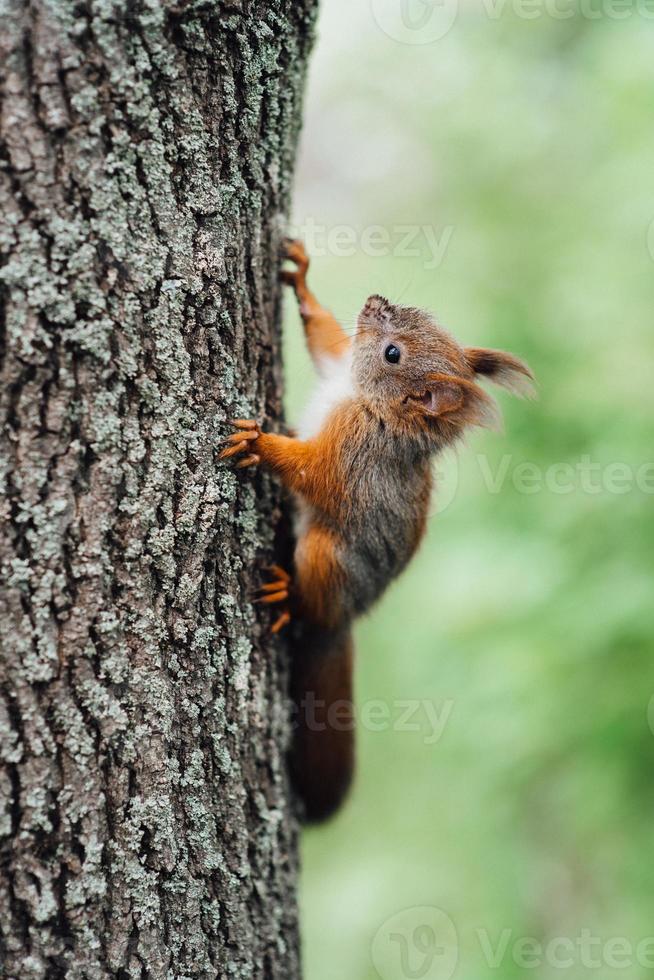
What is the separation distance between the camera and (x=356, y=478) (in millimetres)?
2652

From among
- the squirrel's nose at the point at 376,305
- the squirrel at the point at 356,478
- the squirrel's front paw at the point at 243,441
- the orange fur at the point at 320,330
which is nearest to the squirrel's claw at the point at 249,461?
the squirrel's front paw at the point at 243,441

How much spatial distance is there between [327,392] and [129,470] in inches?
51.9

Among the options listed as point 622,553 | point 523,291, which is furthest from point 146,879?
point 523,291

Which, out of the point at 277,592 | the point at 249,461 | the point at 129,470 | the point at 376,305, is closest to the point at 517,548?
the point at 376,305

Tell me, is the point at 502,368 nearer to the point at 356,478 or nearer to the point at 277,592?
the point at 356,478

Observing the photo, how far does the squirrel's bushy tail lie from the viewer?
101 inches

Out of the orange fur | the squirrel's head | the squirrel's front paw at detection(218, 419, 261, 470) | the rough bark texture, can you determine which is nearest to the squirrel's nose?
the squirrel's head

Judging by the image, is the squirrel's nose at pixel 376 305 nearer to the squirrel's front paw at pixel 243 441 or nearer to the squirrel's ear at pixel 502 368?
the squirrel's ear at pixel 502 368

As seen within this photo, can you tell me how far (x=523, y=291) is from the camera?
13.8 ft

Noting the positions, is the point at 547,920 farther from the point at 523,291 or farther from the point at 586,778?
the point at 523,291

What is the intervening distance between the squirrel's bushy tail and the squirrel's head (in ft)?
2.44

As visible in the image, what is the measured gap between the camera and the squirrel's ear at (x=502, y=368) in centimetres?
273

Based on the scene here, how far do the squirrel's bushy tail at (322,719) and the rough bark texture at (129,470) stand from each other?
0.53 m

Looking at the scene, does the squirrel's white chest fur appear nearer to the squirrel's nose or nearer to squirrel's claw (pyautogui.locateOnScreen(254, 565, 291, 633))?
the squirrel's nose
